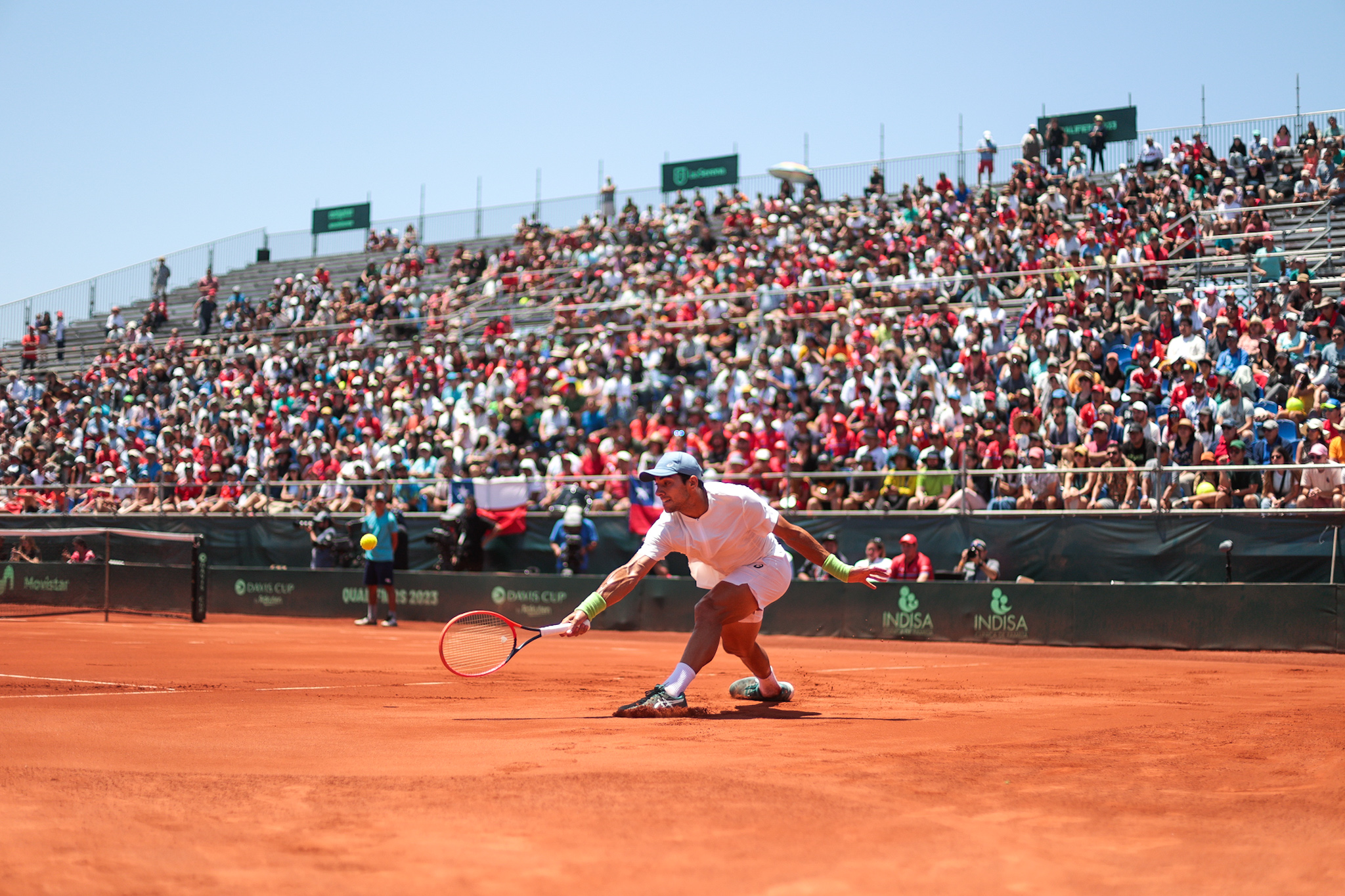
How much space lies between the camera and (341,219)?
46.3 meters

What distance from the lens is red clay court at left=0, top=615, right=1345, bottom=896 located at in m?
4.25

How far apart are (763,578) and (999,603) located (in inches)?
367

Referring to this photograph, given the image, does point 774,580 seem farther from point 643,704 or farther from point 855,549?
point 855,549

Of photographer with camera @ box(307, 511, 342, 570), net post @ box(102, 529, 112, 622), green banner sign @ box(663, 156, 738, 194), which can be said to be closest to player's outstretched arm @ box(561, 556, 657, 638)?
net post @ box(102, 529, 112, 622)

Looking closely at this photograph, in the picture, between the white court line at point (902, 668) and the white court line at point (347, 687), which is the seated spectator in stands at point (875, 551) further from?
the white court line at point (347, 687)

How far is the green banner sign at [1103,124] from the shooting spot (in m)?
31.0

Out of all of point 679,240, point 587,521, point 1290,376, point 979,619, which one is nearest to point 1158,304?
point 1290,376

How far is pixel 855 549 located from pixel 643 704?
1106cm

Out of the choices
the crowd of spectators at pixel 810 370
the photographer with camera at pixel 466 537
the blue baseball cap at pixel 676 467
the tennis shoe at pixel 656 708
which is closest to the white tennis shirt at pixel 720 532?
the blue baseball cap at pixel 676 467

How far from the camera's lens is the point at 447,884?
407 cm

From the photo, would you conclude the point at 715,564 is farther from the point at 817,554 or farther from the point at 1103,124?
the point at 1103,124

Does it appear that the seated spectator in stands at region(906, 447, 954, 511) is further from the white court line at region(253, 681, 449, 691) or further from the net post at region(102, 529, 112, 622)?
the net post at region(102, 529, 112, 622)

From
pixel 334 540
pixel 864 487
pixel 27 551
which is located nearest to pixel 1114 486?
pixel 864 487

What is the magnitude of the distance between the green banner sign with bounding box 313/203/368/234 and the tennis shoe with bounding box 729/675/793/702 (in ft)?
127
